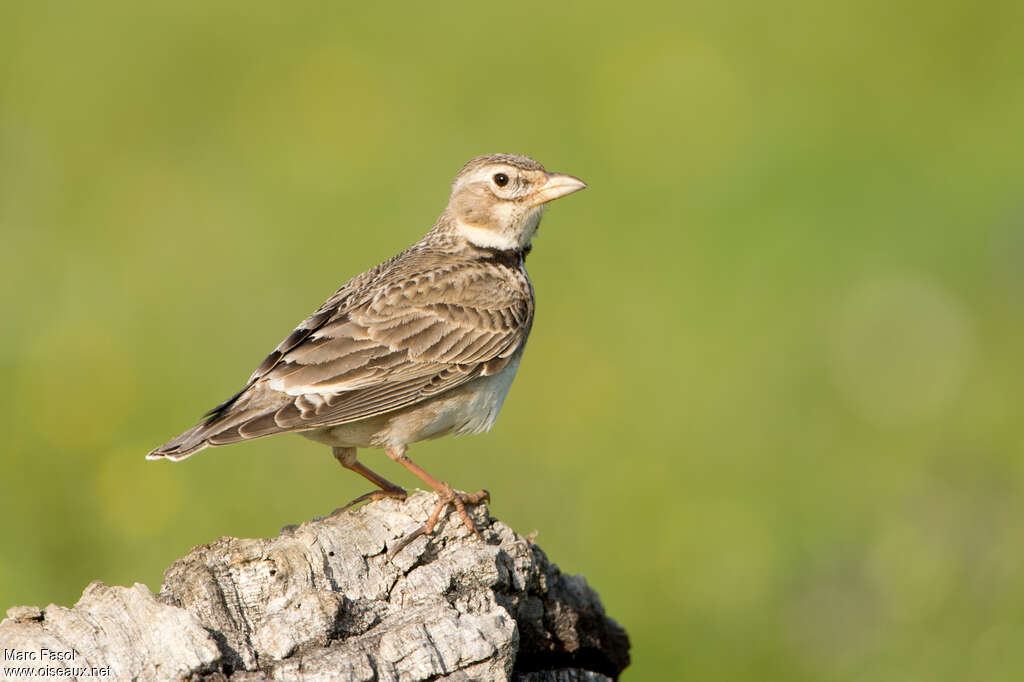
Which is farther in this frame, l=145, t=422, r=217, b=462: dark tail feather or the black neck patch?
the black neck patch

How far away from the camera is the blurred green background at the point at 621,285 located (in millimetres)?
9750

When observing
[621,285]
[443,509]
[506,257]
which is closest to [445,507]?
[443,509]

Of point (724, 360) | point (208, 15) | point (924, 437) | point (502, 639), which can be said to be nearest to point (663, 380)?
point (724, 360)

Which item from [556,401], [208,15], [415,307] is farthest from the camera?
[208,15]

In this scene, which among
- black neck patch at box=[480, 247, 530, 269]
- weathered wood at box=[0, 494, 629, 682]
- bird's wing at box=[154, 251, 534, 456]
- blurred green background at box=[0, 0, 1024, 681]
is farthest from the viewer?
blurred green background at box=[0, 0, 1024, 681]

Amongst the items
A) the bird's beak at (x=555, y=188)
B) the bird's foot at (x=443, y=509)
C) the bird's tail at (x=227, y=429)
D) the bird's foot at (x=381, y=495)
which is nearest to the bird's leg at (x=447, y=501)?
the bird's foot at (x=443, y=509)

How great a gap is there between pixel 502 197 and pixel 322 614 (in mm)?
3536

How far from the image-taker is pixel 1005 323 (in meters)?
12.2

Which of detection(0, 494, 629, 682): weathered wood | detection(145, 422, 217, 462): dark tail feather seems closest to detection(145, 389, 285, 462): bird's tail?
detection(145, 422, 217, 462): dark tail feather

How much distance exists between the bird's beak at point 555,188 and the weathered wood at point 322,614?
103 inches

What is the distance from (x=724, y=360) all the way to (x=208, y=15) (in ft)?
30.5

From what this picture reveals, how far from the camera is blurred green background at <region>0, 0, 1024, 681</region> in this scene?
975 centimetres

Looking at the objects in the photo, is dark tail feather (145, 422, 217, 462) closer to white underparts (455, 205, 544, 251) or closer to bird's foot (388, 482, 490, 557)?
bird's foot (388, 482, 490, 557)

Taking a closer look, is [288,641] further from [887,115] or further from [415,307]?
[887,115]
